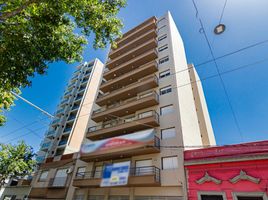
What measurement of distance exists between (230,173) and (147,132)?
6.44 metres

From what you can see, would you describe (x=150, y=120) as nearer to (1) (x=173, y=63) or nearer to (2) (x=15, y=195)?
(1) (x=173, y=63)

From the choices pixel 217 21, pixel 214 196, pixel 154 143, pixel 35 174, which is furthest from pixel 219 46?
pixel 35 174

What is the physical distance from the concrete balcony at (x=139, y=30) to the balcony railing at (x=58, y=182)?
71.8ft

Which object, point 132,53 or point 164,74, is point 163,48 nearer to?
point 164,74

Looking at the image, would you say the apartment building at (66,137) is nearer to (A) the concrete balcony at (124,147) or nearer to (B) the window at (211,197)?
(A) the concrete balcony at (124,147)

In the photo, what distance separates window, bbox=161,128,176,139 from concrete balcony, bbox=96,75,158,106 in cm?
590

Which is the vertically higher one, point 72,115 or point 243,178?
point 72,115

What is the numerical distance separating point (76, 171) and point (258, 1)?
21.2 metres

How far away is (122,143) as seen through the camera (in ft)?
49.1

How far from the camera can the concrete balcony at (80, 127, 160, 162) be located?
1383 cm

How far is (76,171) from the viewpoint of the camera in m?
18.8

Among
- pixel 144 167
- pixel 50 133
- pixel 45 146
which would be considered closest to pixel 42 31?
pixel 144 167

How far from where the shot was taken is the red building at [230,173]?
927 centimetres

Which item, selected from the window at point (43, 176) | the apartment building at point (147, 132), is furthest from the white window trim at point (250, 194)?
the window at point (43, 176)
